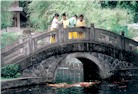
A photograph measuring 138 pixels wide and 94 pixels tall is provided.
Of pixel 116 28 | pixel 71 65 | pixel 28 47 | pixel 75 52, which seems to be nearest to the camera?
pixel 28 47

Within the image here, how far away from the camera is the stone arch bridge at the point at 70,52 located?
17.6 meters

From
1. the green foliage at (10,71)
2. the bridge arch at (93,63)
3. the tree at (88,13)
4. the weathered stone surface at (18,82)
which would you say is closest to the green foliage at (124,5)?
the tree at (88,13)

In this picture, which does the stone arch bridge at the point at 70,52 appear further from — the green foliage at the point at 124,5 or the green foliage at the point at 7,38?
the green foliage at the point at 124,5

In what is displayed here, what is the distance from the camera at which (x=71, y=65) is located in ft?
81.9

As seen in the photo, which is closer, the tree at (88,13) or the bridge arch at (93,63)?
the bridge arch at (93,63)

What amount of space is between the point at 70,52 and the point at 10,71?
3.32 metres

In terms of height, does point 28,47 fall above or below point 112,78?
above

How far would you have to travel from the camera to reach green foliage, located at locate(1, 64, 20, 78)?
17.0m

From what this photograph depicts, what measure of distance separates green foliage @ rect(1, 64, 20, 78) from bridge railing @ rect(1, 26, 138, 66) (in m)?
0.23

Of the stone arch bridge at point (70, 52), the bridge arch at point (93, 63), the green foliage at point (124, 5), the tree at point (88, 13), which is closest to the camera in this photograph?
the stone arch bridge at point (70, 52)

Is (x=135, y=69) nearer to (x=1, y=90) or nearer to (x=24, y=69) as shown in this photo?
(x=24, y=69)

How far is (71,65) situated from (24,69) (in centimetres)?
771

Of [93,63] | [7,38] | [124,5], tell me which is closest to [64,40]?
[93,63]

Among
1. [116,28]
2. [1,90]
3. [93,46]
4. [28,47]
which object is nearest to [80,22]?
[93,46]
